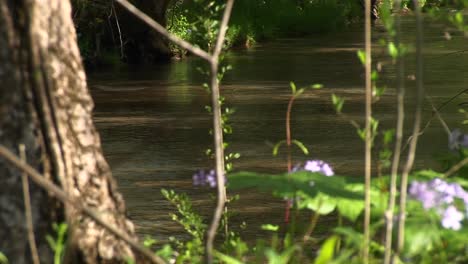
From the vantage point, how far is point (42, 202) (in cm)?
475

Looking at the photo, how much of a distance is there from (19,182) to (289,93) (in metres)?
16.9

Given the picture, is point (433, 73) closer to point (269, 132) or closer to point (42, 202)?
point (269, 132)

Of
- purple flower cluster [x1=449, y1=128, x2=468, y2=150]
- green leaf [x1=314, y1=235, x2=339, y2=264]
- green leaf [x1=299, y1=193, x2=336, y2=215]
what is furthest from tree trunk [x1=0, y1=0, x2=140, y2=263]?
purple flower cluster [x1=449, y1=128, x2=468, y2=150]

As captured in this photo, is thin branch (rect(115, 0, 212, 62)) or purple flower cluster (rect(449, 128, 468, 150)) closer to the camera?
thin branch (rect(115, 0, 212, 62))

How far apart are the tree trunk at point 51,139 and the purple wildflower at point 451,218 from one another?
1.16 m

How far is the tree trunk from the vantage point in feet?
15.2

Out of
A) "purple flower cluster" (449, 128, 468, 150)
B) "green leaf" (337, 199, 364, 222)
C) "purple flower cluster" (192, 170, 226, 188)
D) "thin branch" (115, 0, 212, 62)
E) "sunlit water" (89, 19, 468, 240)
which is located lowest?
"sunlit water" (89, 19, 468, 240)

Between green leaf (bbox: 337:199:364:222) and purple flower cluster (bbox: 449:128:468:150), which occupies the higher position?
green leaf (bbox: 337:199:364:222)

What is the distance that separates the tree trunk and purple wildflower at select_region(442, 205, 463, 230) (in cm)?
116

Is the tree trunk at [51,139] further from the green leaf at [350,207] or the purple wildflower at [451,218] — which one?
the purple wildflower at [451,218]

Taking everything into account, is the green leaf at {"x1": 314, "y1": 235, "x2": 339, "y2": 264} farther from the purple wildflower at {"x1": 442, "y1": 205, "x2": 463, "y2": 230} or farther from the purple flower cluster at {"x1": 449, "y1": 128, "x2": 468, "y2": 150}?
the purple flower cluster at {"x1": 449, "y1": 128, "x2": 468, "y2": 150}

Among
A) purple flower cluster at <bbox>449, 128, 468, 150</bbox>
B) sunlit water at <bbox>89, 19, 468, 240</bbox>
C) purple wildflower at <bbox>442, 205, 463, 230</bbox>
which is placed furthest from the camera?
sunlit water at <bbox>89, 19, 468, 240</bbox>

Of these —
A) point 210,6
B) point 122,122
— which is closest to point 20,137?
point 210,6

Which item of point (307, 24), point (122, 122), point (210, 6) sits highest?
point (210, 6)
